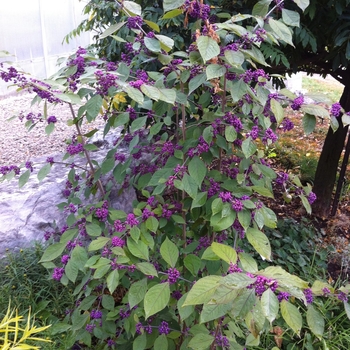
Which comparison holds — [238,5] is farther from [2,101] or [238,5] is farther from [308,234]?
[2,101]

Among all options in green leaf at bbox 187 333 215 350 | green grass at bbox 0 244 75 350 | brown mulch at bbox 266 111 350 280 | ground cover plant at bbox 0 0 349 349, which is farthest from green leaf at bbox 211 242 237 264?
brown mulch at bbox 266 111 350 280

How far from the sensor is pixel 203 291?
0.87 m

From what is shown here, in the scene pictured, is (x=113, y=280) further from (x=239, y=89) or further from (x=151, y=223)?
(x=239, y=89)

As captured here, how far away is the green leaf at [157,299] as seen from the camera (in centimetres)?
103

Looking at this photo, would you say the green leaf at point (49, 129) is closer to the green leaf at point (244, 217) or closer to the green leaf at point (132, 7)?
the green leaf at point (132, 7)

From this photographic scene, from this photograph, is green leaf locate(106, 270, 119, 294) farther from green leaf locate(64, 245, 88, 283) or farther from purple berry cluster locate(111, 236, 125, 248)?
green leaf locate(64, 245, 88, 283)

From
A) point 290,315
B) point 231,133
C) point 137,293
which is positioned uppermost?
point 231,133

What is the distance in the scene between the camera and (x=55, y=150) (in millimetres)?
4766

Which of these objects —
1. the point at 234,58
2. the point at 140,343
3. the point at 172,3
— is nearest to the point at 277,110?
the point at 234,58

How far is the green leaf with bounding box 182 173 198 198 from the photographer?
3.78 ft

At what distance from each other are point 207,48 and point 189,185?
0.39m

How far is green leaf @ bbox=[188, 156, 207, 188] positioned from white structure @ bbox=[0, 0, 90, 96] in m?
5.63

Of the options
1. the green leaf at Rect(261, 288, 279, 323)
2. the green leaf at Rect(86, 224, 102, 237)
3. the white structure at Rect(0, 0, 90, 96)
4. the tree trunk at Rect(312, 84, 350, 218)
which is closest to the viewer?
the green leaf at Rect(261, 288, 279, 323)

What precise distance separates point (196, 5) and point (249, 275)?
789 millimetres
